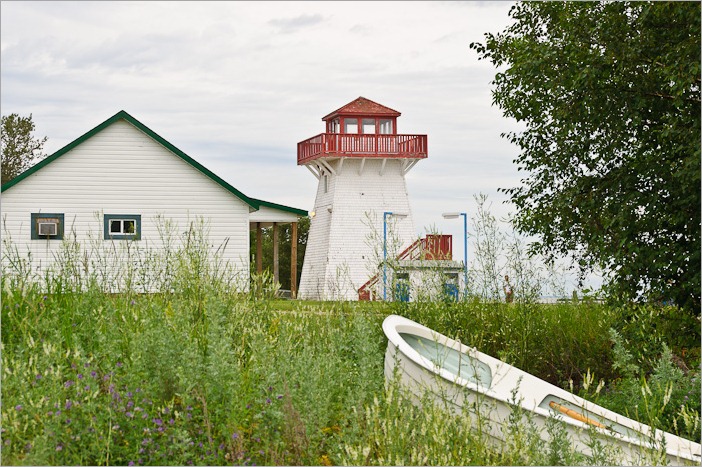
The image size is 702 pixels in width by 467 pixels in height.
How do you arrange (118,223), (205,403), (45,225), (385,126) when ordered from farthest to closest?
(385,126)
(118,223)
(45,225)
(205,403)

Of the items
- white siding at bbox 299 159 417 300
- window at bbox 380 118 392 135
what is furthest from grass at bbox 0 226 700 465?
window at bbox 380 118 392 135

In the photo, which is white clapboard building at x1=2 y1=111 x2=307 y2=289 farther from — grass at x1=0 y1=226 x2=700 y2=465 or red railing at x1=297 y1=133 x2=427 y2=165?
grass at x1=0 y1=226 x2=700 y2=465

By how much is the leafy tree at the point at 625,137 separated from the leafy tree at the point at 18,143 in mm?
30256

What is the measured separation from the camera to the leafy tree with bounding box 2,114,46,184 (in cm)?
3603

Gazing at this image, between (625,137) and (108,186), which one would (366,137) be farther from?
(625,137)

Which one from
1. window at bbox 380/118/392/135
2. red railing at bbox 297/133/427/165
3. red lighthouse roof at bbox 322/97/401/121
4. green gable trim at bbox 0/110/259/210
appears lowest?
green gable trim at bbox 0/110/259/210

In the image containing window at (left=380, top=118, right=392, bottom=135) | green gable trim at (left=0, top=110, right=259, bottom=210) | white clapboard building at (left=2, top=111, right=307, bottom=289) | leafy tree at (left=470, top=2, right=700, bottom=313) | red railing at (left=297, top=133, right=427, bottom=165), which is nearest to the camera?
leafy tree at (left=470, top=2, right=700, bottom=313)

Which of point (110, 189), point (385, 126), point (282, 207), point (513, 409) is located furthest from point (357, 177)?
point (513, 409)

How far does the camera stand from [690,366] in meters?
10.4

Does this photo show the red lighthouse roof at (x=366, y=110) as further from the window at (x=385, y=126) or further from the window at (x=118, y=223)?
the window at (x=118, y=223)

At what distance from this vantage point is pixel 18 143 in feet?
121

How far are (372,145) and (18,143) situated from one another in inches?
618

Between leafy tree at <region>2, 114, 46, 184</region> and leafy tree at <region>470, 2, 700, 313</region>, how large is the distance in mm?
30256

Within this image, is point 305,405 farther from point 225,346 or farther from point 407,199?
point 407,199
